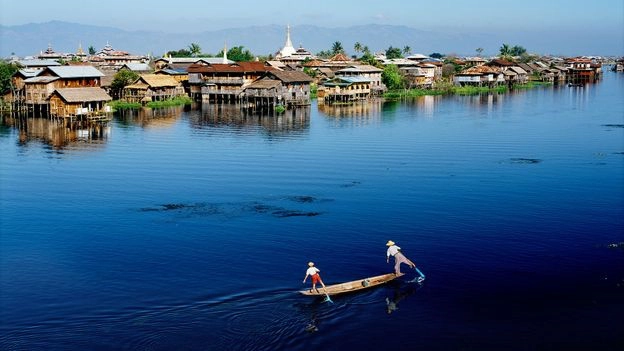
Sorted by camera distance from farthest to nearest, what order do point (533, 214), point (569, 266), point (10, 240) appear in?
point (533, 214)
point (10, 240)
point (569, 266)

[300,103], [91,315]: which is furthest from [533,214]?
[300,103]

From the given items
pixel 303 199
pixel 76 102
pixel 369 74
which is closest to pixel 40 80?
pixel 76 102

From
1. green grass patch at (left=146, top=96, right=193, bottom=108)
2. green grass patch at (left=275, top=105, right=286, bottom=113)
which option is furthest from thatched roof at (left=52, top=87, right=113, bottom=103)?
green grass patch at (left=275, top=105, right=286, bottom=113)

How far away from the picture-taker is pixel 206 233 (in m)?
29.2

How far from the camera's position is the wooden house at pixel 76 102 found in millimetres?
73125

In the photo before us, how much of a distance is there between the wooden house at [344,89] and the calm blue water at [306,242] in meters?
45.7

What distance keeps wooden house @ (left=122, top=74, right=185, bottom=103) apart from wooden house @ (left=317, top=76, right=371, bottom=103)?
23091 millimetres

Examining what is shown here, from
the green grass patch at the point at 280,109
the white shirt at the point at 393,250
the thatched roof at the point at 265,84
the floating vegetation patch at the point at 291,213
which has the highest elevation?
the thatched roof at the point at 265,84

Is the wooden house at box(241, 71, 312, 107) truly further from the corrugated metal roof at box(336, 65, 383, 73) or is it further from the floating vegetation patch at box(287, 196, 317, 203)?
the floating vegetation patch at box(287, 196, 317, 203)

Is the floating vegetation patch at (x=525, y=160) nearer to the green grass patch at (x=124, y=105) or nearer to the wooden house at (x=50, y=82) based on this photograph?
the wooden house at (x=50, y=82)

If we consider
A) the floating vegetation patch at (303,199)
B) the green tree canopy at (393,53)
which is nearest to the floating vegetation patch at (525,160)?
the floating vegetation patch at (303,199)

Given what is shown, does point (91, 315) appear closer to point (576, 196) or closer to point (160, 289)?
point (160, 289)

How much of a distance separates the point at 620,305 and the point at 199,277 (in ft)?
45.2

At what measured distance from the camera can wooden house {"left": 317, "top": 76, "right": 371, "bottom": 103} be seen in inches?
3974
